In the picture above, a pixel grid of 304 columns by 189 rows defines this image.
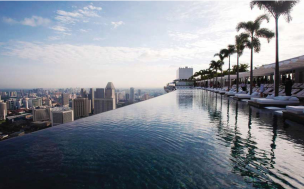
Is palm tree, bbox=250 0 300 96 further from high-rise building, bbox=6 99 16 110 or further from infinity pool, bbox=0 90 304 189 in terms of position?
high-rise building, bbox=6 99 16 110

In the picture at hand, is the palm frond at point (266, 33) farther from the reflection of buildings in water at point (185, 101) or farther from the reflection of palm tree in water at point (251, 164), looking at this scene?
the reflection of palm tree in water at point (251, 164)

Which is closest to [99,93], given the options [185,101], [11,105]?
[11,105]

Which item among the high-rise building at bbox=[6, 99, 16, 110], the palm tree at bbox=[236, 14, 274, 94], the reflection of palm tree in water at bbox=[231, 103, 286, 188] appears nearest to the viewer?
the reflection of palm tree in water at bbox=[231, 103, 286, 188]

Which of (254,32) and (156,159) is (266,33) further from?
(156,159)

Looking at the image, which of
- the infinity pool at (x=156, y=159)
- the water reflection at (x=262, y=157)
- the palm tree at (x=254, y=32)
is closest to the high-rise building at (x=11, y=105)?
the infinity pool at (x=156, y=159)

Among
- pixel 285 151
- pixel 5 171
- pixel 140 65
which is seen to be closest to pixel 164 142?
pixel 285 151

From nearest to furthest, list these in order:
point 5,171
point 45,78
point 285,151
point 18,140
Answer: point 5,171 → point 285,151 → point 18,140 → point 45,78

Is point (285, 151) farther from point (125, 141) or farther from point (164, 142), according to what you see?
point (125, 141)

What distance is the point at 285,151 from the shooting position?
3418 millimetres

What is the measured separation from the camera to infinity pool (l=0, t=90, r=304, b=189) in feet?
7.95

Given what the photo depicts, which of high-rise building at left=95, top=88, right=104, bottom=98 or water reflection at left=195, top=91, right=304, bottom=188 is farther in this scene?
high-rise building at left=95, top=88, right=104, bottom=98

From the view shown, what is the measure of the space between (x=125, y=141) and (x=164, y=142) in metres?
0.91

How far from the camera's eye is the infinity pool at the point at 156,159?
2422 millimetres

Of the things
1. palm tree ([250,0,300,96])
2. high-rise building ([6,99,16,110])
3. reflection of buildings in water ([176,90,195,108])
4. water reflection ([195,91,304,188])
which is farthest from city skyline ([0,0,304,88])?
water reflection ([195,91,304,188])
